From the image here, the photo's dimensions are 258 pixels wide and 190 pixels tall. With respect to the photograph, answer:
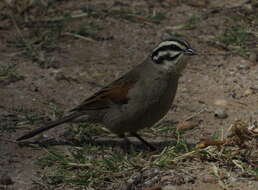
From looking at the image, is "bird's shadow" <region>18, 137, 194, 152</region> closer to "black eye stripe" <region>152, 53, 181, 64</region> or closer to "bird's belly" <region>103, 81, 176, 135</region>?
"bird's belly" <region>103, 81, 176, 135</region>

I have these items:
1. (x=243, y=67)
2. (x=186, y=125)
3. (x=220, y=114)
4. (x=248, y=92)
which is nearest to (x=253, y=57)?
(x=243, y=67)

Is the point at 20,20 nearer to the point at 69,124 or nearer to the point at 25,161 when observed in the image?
the point at 69,124

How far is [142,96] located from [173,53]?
1.82ft

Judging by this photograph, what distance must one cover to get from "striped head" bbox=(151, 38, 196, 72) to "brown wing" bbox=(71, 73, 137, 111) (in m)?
0.36


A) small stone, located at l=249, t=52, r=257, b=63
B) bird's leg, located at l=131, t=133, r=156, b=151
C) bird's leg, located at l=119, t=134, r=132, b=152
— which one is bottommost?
bird's leg, located at l=119, t=134, r=132, b=152

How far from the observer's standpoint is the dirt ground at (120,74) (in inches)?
215

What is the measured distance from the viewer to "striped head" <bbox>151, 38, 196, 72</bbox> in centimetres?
633

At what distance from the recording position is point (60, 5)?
10055 mm

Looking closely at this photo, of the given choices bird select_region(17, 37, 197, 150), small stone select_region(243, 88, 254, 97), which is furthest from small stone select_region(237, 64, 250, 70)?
bird select_region(17, 37, 197, 150)

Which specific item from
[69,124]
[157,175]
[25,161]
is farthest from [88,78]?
[157,175]

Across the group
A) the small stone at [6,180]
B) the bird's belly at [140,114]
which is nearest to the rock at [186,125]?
the bird's belly at [140,114]

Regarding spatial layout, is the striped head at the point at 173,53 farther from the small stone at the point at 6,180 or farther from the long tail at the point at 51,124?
the small stone at the point at 6,180

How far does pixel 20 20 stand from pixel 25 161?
4042mm

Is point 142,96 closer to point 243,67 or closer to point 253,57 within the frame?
point 243,67
